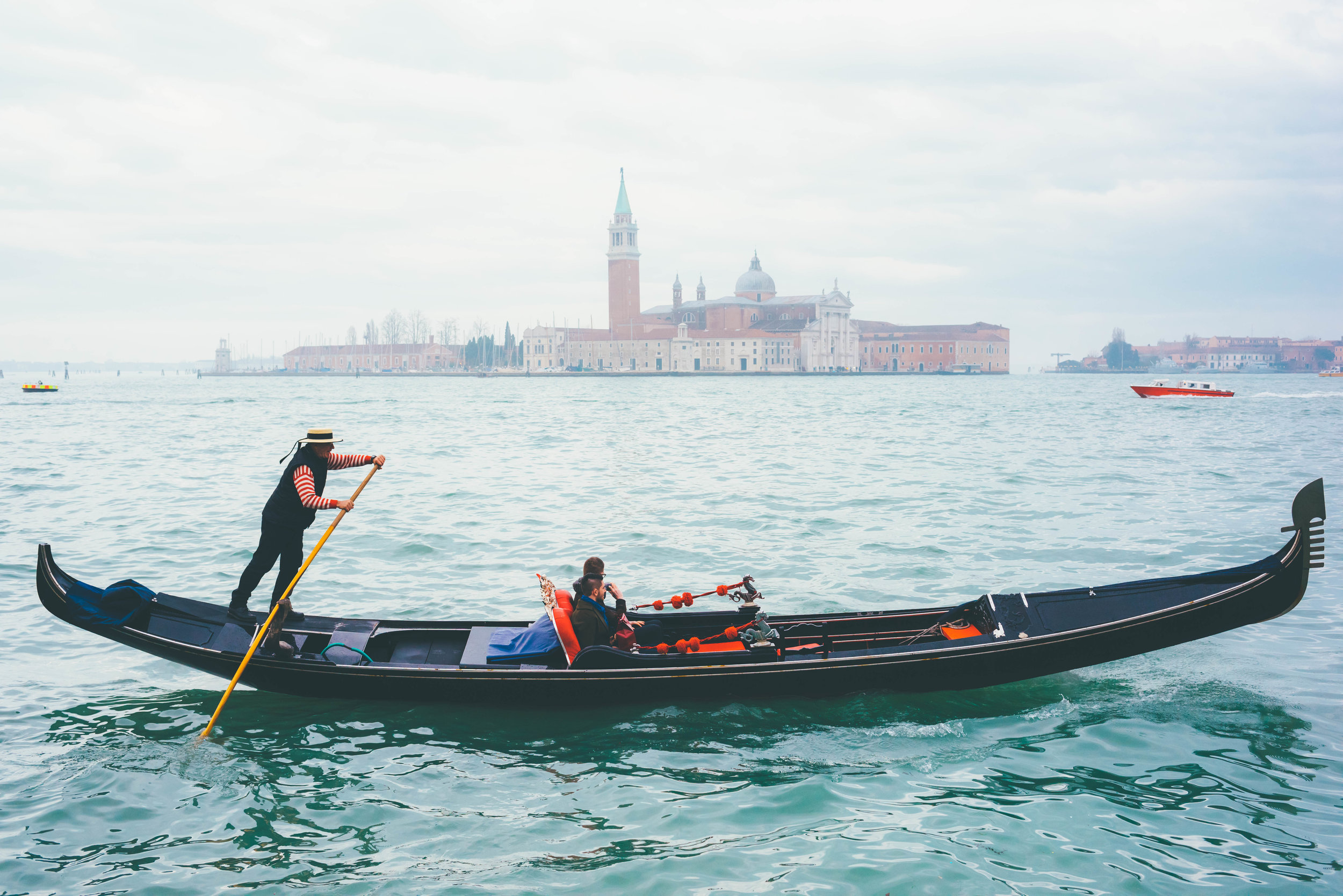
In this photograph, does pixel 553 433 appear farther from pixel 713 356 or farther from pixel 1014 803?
pixel 713 356

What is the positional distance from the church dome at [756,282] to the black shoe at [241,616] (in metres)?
106

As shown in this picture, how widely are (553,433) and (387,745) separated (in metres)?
24.5

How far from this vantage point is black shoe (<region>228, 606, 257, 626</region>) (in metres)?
5.95

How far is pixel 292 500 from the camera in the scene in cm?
594

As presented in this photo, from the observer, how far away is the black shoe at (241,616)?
5.95 meters

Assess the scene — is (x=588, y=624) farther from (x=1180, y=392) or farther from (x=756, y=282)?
(x=756, y=282)

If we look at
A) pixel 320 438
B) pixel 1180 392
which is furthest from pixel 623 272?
pixel 320 438

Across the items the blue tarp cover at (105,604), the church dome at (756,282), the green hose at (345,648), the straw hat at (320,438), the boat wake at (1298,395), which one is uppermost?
the church dome at (756,282)

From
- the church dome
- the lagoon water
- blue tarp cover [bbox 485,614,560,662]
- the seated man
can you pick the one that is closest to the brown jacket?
the seated man

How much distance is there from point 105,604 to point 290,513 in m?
1.07

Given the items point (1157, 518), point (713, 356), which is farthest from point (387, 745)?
point (713, 356)

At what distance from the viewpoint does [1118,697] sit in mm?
5934

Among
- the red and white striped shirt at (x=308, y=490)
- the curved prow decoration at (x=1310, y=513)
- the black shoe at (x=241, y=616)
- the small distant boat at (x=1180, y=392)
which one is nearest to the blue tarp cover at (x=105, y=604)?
the black shoe at (x=241, y=616)

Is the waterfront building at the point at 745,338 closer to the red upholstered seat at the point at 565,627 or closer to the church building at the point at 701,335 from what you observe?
the church building at the point at 701,335
